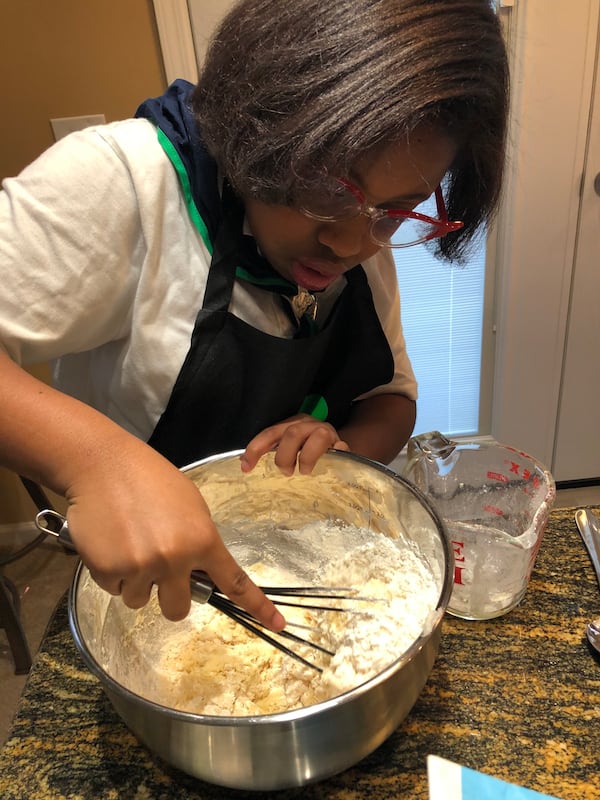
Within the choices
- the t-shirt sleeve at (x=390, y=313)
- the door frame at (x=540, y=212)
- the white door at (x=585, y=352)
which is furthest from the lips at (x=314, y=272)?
the white door at (x=585, y=352)

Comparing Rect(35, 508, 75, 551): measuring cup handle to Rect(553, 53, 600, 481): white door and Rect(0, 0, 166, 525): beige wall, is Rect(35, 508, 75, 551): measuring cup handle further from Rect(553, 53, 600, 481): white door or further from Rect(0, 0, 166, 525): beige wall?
Rect(553, 53, 600, 481): white door

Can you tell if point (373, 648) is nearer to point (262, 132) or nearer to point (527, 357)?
point (262, 132)

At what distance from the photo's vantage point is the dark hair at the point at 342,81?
19.5 inches

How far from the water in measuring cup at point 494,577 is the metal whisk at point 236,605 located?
0.32 ft

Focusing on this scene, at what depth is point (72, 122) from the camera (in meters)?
1.43

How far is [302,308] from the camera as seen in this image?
0.76 m

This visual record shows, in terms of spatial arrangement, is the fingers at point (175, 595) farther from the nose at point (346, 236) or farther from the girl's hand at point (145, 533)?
the nose at point (346, 236)

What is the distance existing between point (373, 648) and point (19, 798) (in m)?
0.32

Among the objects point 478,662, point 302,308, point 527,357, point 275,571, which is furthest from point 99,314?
point 527,357

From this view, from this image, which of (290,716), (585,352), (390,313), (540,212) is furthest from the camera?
(585,352)

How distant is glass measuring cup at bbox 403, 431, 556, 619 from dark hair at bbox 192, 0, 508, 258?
1.22ft

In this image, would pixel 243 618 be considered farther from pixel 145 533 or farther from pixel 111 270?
pixel 111 270

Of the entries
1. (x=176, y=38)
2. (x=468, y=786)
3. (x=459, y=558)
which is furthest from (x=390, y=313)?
(x=176, y=38)

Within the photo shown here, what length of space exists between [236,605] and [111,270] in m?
0.37
